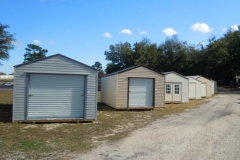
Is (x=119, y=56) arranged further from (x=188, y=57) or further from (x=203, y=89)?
(x=203, y=89)

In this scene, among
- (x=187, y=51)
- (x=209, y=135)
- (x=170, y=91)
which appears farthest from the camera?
(x=187, y=51)

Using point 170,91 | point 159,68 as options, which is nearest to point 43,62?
point 170,91

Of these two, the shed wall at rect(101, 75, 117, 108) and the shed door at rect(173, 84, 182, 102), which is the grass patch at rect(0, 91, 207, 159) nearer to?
the shed wall at rect(101, 75, 117, 108)

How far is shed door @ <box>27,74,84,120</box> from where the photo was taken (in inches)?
432

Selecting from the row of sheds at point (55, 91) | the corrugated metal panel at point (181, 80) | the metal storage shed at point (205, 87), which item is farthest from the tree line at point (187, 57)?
the row of sheds at point (55, 91)

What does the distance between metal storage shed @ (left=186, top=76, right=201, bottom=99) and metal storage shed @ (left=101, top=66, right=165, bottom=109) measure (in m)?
11.5

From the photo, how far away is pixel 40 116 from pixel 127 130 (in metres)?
4.18

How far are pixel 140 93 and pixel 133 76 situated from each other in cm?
127

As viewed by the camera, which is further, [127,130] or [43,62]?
[43,62]

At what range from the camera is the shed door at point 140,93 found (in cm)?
1664

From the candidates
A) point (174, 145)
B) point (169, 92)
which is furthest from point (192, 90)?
point (174, 145)

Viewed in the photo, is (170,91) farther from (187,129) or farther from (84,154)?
(84,154)

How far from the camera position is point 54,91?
1125cm

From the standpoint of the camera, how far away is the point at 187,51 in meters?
54.3
